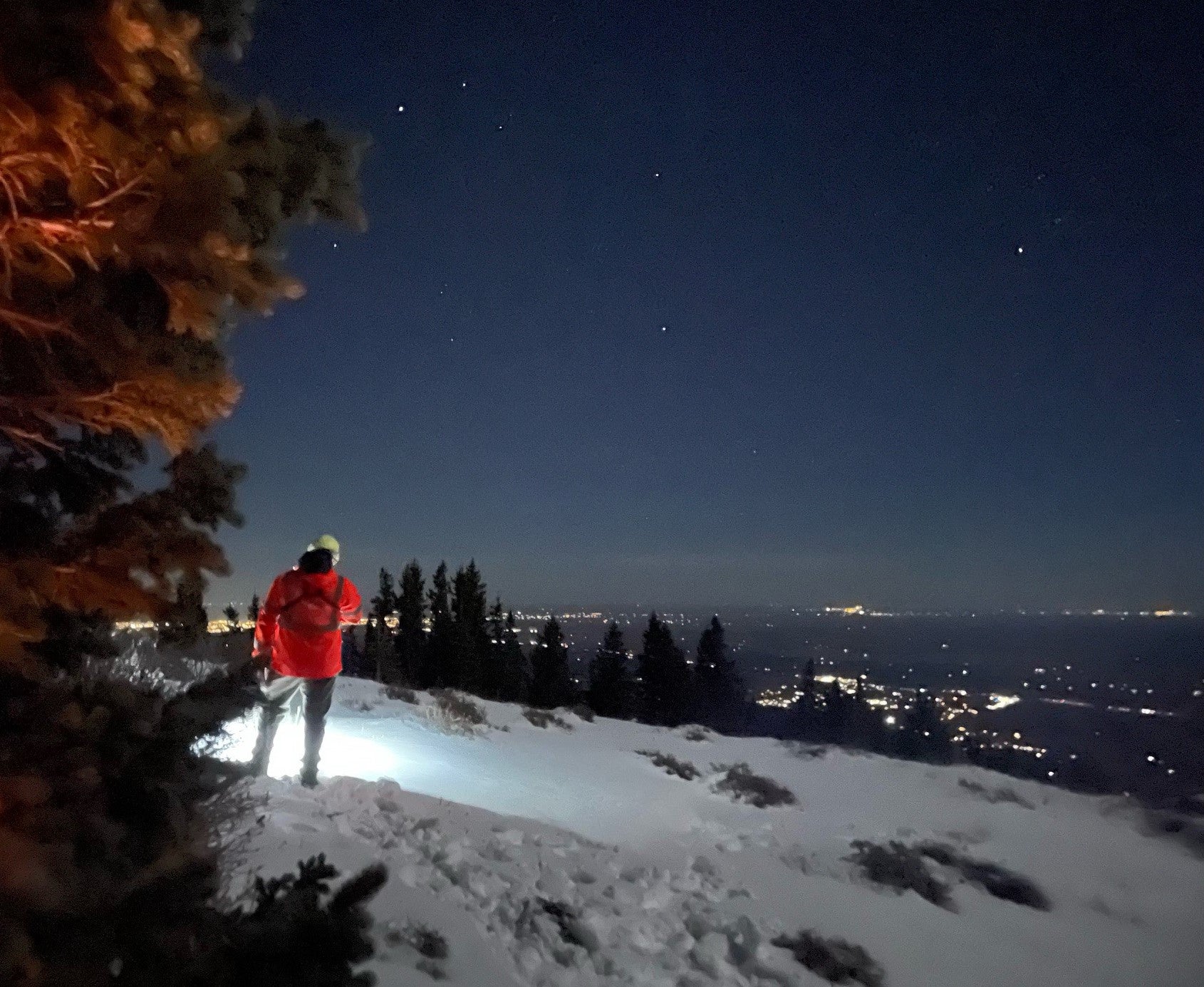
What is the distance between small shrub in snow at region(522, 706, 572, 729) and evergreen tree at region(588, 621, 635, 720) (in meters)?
30.9

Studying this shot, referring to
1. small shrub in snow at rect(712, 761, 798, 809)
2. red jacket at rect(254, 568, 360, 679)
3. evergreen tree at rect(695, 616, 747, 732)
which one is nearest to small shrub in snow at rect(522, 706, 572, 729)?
small shrub in snow at rect(712, 761, 798, 809)

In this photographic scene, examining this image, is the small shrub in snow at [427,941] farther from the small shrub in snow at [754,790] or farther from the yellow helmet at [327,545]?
the small shrub in snow at [754,790]

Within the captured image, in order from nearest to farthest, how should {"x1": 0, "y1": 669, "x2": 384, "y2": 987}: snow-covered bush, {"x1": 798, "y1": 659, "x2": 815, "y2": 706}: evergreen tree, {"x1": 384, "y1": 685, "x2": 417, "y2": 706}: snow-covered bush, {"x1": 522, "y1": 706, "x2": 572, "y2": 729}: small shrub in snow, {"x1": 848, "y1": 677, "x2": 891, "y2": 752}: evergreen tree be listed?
{"x1": 0, "y1": 669, "x2": 384, "y2": 987}: snow-covered bush < {"x1": 522, "y1": 706, "x2": 572, "y2": 729}: small shrub in snow < {"x1": 384, "y1": 685, "x2": 417, "y2": 706}: snow-covered bush < {"x1": 848, "y1": 677, "x2": 891, "y2": 752}: evergreen tree < {"x1": 798, "y1": 659, "x2": 815, "y2": 706}: evergreen tree

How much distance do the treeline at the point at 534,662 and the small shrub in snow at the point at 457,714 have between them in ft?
96.4

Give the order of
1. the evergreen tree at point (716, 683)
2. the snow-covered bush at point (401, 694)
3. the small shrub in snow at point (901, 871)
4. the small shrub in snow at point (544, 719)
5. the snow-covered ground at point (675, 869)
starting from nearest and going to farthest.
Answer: the snow-covered ground at point (675, 869)
the small shrub in snow at point (901, 871)
the small shrub in snow at point (544, 719)
the snow-covered bush at point (401, 694)
the evergreen tree at point (716, 683)

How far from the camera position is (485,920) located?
4.93 meters

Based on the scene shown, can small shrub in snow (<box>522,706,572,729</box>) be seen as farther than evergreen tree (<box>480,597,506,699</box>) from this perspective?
No

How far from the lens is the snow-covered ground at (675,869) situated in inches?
194

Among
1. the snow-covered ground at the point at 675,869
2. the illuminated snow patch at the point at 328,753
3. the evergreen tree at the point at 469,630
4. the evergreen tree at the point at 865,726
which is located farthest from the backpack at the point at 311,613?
the evergreen tree at the point at 865,726

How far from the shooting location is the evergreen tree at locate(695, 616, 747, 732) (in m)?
50.8

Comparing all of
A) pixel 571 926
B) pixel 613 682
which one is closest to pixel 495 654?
pixel 613 682

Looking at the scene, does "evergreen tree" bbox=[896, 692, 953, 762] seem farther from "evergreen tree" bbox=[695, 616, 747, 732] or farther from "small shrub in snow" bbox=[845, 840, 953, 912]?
"small shrub in snow" bbox=[845, 840, 953, 912]

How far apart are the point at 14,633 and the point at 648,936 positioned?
4533 mm

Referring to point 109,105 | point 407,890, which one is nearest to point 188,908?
point 109,105
